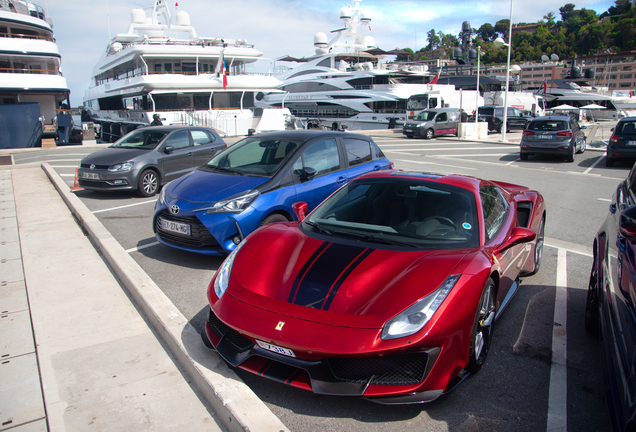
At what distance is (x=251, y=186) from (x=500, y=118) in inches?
1291

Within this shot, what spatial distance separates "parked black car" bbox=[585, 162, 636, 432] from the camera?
75.9 inches

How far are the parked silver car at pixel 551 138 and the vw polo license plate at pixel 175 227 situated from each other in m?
14.7

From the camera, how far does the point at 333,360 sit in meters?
2.53

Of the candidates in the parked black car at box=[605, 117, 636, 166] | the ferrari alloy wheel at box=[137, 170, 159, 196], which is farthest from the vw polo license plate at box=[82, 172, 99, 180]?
the parked black car at box=[605, 117, 636, 166]

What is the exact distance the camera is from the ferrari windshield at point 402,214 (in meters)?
3.40

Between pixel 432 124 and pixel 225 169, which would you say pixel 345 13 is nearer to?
pixel 432 124

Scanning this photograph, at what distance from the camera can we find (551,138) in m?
15.9

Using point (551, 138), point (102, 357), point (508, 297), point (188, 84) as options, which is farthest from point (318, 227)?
point (188, 84)

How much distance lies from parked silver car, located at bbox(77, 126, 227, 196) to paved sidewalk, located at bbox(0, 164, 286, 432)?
362 cm

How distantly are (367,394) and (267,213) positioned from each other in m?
3.15

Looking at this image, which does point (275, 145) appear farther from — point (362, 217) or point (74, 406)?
point (74, 406)

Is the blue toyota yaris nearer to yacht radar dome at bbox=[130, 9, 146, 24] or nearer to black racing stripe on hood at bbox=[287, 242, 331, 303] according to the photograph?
black racing stripe on hood at bbox=[287, 242, 331, 303]

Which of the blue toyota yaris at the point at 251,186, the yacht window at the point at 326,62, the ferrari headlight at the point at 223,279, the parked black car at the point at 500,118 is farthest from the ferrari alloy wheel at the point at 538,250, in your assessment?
the yacht window at the point at 326,62

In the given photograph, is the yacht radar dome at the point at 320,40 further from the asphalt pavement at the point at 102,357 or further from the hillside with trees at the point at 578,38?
the asphalt pavement at the point at 102,357
